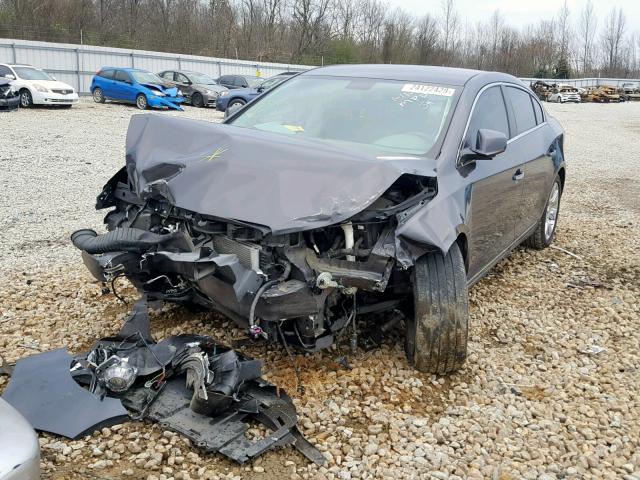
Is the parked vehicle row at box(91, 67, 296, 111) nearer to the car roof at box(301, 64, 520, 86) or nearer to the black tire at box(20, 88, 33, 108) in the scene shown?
the black tire at box(20, 88, 33, 108)

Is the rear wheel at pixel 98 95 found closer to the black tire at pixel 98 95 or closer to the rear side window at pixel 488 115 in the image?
the black tire at pixel 98 95

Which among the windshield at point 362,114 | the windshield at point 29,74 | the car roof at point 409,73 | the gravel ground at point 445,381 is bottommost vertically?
the gravel ground at point 445,381

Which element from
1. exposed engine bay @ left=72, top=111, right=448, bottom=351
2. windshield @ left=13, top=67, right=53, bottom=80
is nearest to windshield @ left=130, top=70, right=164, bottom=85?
windshield @ left=13, top=67, right=53, bottom=80

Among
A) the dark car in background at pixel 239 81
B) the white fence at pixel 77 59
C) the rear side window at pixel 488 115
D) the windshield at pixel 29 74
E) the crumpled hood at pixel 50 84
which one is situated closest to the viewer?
the rear side window at pixel 488 115

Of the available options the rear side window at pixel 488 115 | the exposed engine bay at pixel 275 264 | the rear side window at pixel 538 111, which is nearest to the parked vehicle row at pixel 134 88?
the rear side window at pixel 538 111

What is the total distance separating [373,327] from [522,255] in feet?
9.89

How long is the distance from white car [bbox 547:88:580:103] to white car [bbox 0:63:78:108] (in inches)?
1450

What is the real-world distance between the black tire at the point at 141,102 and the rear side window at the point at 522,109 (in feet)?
63.1

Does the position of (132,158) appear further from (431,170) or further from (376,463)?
(376,463)

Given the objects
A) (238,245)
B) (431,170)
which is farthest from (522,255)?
(238,245)

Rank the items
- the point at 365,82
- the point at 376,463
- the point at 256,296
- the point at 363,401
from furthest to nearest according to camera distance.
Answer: the point at 365,82 < the point at 363,401 < the point at 256,296 < the point at 376,463

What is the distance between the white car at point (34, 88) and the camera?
20172 millimetres

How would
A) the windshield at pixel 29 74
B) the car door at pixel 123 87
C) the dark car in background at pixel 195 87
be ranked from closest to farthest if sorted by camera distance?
the windshield at pixel 29 74, the car door at pixel 123 87, the dark car in background at pixel 195 87

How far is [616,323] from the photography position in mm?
4750
